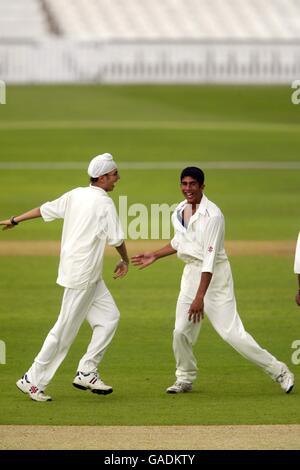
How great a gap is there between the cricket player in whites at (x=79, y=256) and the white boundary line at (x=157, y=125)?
30552 millimetres

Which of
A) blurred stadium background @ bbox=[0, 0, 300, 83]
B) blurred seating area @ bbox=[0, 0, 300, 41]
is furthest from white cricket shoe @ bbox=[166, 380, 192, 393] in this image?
blurred seating area @ bbox=[0, 0, 300, 41]

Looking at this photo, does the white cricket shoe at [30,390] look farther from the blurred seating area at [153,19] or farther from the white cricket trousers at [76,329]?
the blurred seating area at [153,19]

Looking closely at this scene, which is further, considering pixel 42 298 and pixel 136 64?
pixel 136 64

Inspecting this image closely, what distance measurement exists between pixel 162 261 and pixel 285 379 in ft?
32.6

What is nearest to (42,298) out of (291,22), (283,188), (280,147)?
(283,188)

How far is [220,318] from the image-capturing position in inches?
512

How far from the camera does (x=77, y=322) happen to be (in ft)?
42.5

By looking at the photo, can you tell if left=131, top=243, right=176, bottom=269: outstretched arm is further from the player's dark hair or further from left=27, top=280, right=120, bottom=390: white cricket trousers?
the player's dark hair

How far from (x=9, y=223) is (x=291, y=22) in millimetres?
59761

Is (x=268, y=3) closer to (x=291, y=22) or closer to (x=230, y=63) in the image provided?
(x=291, y=22)

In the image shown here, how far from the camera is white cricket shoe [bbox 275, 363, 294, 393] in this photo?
43.2ft

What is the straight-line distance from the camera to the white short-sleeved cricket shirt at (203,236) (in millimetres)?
12734

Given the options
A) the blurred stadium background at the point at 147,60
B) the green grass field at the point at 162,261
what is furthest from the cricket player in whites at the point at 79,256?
the blurred stadium background at the point at 147,60

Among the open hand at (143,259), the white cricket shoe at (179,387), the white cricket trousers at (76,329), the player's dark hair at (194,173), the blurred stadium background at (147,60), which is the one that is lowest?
the white cricket shoe at (179,387)
